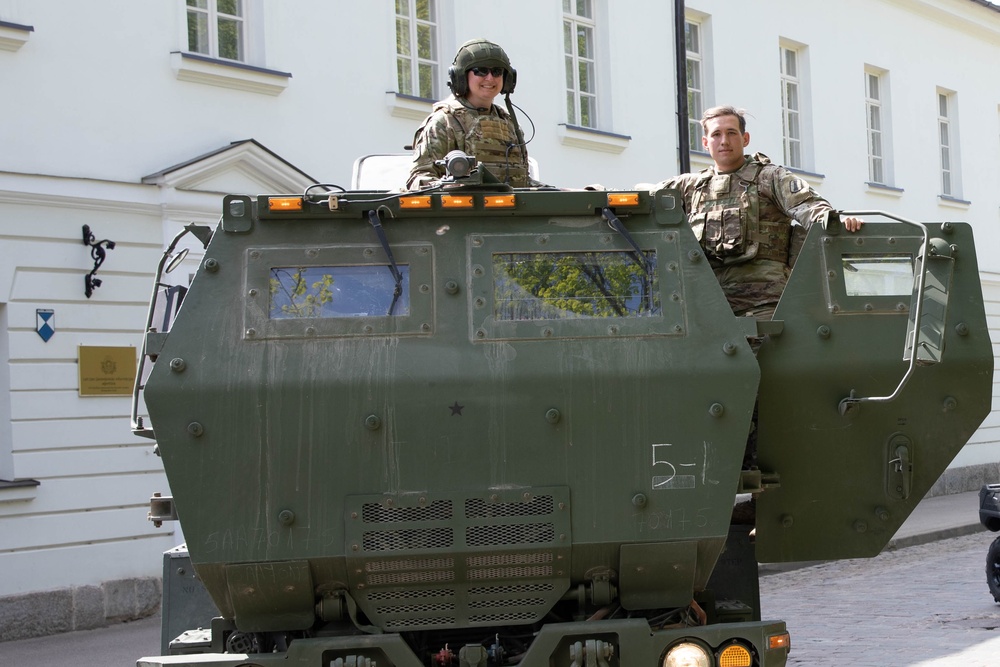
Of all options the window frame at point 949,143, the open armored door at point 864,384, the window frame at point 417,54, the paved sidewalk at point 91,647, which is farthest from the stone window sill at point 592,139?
the open armored door at point 864,384

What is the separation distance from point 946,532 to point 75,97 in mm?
9897

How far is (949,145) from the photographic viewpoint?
2417cm

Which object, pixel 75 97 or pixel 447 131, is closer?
pixel 447 131

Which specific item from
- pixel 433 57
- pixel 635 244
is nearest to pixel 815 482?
pixel 635 244

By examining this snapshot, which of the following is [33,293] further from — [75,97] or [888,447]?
[888,447]

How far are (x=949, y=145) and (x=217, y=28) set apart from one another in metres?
15.2

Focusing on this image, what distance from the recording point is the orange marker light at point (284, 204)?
504cm

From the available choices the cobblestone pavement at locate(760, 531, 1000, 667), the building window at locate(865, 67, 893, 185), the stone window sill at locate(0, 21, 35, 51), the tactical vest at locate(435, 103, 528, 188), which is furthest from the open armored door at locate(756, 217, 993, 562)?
the building window at locate(865, 67, 893, 185)

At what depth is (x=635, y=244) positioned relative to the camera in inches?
200

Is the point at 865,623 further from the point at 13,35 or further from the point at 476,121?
the point at 13,35

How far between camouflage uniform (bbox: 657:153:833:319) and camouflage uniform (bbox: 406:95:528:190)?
2.31ft

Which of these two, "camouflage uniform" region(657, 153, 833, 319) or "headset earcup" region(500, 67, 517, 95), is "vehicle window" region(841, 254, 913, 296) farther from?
"headset earcup" region(500, 67, 517, 95)

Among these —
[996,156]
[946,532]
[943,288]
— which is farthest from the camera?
[996,156]

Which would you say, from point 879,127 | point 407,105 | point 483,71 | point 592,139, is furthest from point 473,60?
point 879,127
